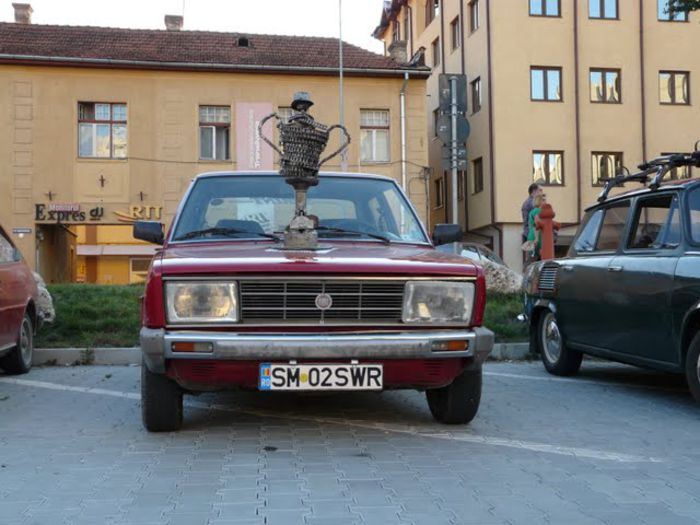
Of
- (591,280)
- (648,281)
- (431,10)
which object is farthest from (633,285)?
(431,10)

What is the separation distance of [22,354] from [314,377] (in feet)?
15.6

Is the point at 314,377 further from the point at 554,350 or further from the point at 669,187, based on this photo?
the point at 554,350

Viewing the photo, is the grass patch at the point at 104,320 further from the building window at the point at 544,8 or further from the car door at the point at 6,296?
the building window at the point at 544,8

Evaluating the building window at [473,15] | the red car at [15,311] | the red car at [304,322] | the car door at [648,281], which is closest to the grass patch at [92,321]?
the red car at [15,311]

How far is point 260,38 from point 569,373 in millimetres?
23243

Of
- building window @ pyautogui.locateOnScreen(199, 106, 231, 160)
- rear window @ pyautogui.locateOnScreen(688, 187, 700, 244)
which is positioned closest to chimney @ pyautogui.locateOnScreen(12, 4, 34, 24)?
building window @ pyautogui.locateOnScreen(199, 106, 231, 160)

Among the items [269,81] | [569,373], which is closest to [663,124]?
[269,81]

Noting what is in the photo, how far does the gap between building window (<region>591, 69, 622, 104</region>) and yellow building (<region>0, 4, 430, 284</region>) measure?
627cm

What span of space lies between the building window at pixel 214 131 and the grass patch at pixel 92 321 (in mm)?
14540

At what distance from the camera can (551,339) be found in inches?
317

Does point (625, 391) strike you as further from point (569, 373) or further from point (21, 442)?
point (21, 442)

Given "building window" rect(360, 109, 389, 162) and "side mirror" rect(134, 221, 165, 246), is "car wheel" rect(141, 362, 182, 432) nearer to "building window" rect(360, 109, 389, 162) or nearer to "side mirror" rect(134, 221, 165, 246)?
"side mirror" rect(134, 221, 165, 246)

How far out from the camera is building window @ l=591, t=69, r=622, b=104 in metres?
28.5

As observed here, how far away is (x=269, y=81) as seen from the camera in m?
26.7
